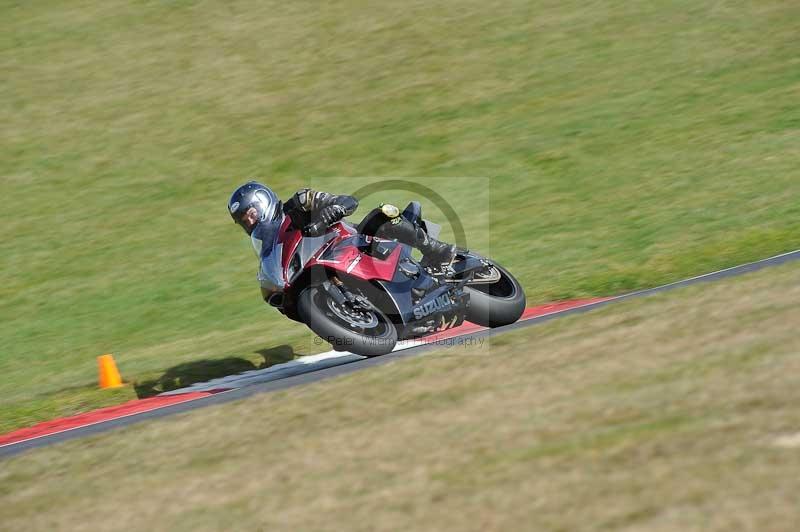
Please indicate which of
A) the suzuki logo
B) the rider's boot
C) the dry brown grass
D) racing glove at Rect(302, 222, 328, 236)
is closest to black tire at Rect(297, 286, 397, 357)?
the dry brown grass

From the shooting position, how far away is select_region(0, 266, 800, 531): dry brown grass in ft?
15.9

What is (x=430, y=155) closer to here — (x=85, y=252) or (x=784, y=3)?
(x=85, y=252)

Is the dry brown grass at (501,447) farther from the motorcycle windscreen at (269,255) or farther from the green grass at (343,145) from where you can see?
the green grass at (343,145)

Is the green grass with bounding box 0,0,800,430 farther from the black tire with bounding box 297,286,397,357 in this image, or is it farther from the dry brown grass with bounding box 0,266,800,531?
the dry brown grass with bounding box 0,266,800,531

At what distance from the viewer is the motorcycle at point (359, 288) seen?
870 cm

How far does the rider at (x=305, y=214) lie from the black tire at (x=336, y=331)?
28.6 inches

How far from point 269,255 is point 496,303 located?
7.82 ft

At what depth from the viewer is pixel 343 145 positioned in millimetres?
20203

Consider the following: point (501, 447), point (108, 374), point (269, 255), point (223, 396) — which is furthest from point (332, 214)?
point (108, 374)

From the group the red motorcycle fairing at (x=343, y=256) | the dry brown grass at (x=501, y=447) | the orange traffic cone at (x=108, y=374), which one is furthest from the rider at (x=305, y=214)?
the orange traffic cone at (x=108, y=374)

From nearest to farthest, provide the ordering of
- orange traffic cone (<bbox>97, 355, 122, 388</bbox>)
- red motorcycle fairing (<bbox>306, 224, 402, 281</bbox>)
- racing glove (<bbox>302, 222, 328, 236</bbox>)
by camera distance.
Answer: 1. red motorcycle fairing (<bbox>306, 224, 402, 281</bbox>)
2. racing glove (<bbox>302, 222, 328, 236</bbox>)
3. orange traffic cone (<bbox>97, 355, 122, 388</bbox>)

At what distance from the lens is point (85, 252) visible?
57.2 feet

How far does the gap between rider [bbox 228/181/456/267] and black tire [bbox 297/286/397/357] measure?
2.38ft

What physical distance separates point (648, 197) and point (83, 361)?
361 inches
